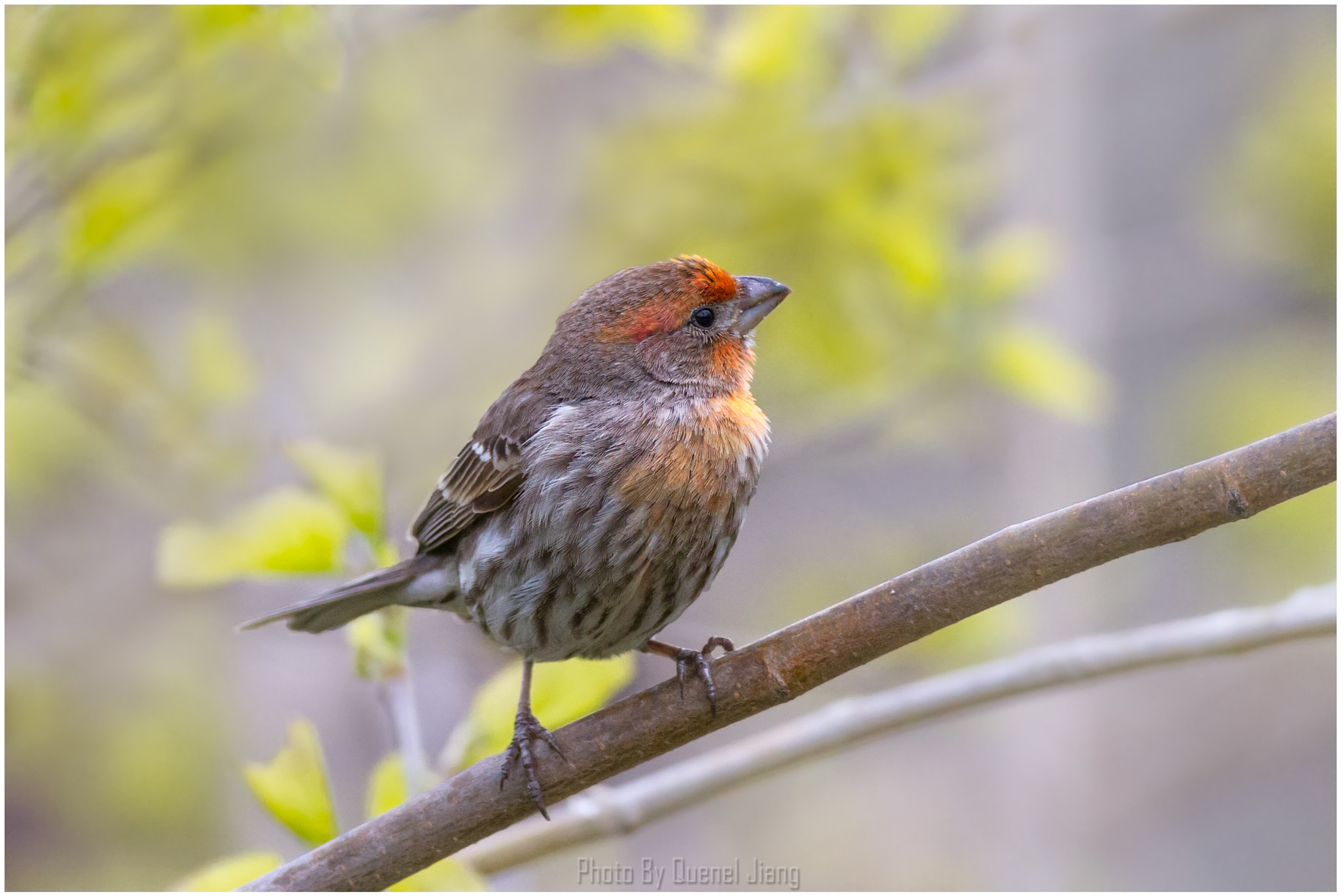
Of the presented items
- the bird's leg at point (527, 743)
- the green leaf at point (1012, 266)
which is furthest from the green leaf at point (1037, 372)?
the bird's leg at point (527, 743)

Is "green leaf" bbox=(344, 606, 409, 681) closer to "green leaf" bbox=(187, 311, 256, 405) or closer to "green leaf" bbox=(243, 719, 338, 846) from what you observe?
"green leaf" bbox=(243, 719, 338, 846)

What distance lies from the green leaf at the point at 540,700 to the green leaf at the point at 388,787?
5.2 inches

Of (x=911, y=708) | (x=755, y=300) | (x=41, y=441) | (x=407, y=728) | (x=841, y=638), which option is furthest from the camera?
(x=41, y=441)

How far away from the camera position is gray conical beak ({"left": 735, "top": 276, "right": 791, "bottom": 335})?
2803 millimetres

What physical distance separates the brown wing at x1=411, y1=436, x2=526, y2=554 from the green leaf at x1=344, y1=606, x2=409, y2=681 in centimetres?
26

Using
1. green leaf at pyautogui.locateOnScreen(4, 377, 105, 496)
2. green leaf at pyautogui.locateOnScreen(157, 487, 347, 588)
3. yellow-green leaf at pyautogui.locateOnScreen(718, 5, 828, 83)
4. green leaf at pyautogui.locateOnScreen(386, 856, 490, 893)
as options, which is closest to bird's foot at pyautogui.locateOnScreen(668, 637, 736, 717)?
green leaf at pyautogui.locateOnScreen(386, 856, 490, 893)

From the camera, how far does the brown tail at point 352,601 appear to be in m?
2.73

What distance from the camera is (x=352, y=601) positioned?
2773mm

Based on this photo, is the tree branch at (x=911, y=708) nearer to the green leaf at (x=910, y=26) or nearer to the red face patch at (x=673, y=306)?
the red face patch at (x=673, y=306)

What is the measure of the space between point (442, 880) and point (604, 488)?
83cm

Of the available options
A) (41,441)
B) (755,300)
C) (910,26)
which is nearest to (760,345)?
(755,300)

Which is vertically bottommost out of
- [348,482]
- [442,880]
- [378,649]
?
[442,880]

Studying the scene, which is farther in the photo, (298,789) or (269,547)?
(269,547)

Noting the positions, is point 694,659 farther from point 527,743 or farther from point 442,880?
point 442,880
